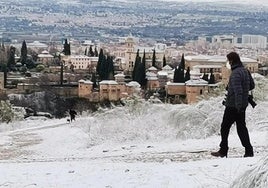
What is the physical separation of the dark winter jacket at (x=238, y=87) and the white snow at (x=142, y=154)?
0.62m

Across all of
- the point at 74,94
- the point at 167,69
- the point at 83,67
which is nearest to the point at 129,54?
the point at 83,67

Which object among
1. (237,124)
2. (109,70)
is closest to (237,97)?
(237,124)

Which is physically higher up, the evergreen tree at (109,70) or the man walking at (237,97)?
the man walking at (237,97)

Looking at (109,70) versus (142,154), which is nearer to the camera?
(142,154)

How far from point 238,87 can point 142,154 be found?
1985mm

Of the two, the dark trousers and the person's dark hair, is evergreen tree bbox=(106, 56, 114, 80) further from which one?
the person's dark hair

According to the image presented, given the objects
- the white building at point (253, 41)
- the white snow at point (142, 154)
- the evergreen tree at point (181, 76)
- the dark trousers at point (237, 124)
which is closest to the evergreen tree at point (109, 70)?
the evergreen tree at point (181, 76)

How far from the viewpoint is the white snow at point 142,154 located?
18.8 feet

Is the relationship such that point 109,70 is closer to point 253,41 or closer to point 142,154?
point 142,154

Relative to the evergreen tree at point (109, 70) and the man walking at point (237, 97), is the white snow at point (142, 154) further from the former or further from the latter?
the evergreen tree at point (109, 70)

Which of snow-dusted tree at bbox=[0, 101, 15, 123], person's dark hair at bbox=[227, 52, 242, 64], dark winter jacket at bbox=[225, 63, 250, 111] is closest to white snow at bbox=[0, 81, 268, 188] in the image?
dark winter jacket at bbox=[225, 63, 250, 111]

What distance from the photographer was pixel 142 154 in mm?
8414

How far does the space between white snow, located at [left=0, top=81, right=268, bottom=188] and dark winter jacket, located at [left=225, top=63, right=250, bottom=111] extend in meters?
0.62

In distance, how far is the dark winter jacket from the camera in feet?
22.8
